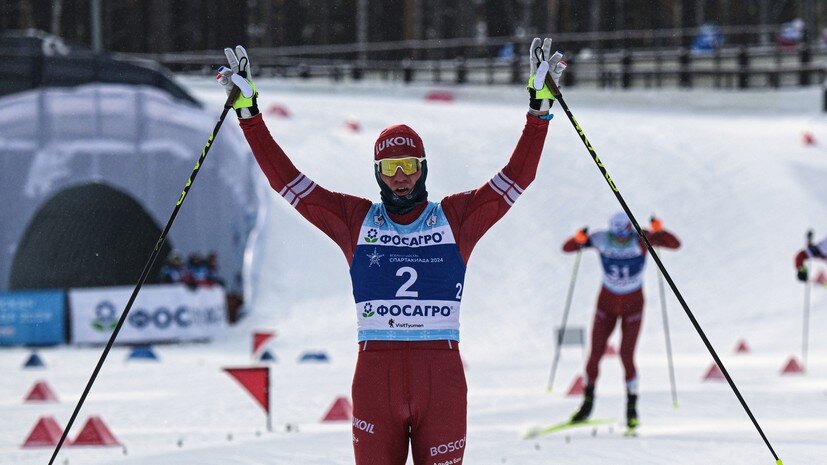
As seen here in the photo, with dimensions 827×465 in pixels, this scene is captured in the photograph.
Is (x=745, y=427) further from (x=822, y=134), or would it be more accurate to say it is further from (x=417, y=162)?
(x=822, y=134)

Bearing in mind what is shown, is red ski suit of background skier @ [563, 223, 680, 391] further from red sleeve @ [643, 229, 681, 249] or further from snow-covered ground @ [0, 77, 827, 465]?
snow-covered ground @ [0, 77, 827, 465]

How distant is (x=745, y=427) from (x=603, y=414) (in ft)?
5.24

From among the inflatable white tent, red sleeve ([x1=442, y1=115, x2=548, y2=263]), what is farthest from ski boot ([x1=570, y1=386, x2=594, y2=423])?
the inflatable white tent

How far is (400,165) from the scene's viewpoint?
6.09 meters

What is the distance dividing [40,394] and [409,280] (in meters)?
9.15

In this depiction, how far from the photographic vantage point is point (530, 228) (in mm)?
25859

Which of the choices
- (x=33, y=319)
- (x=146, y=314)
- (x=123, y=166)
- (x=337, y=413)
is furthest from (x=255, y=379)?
(x=123, y=166)

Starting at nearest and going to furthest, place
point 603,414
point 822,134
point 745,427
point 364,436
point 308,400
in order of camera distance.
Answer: point 364,436, point 745,427, point 603,414, point 308,400, point 822,134

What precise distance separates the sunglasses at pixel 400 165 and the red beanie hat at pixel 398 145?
21 mm

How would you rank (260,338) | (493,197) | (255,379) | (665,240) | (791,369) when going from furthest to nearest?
(260,338), (791,369), (665,240), (255,379), (493,197)

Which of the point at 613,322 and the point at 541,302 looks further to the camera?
the point at 541,302

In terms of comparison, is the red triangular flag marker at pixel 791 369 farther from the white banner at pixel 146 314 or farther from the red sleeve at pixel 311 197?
the red sleeve at pixel 311 197

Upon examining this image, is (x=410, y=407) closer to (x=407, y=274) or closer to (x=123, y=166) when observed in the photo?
(x=407, y=274)

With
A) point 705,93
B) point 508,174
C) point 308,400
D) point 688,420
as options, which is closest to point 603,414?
point 688,420
